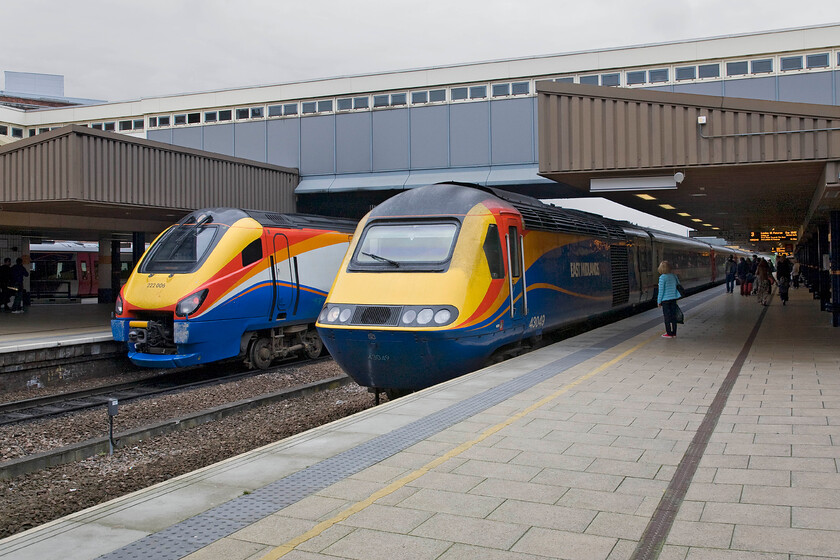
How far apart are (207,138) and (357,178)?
6445mm

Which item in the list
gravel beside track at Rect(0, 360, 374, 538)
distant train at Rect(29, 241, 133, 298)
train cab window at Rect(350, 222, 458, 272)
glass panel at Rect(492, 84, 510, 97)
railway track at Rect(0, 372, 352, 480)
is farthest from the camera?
distant train at Rect(29, 241, 133, 298)

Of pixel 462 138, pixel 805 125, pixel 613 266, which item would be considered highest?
pixel 462 138

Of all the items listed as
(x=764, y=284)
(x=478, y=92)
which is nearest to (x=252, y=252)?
(x=478, y=92)

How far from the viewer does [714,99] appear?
1187 centimetres

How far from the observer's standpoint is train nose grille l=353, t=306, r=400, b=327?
9.29 metres

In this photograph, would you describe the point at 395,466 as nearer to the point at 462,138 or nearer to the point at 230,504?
the point at 230,504

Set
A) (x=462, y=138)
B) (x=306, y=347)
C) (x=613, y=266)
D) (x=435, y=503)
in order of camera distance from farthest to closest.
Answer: (x=462, y=138) → (x=613, y=266) → (x=306, y=347) → (x=435, y=503)

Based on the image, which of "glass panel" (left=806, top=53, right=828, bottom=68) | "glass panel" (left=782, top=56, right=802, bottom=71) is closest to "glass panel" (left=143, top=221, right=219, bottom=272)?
"glass panel" (left=782, top=56, right=802, bottom=71)

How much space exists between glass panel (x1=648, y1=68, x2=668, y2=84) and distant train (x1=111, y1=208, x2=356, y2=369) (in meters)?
12.5

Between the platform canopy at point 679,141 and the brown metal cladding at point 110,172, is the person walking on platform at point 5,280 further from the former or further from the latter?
the platform canopy at point 679,141

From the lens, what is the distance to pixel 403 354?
30.3 ft

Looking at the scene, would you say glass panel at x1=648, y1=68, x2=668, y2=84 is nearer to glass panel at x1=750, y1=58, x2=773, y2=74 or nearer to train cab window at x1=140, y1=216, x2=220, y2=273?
glass panel at x1=750, y1=58, x2=773, y2=74

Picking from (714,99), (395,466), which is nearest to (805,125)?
(714,99)

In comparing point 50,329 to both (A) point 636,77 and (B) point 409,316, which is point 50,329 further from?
(A) point 636,77
